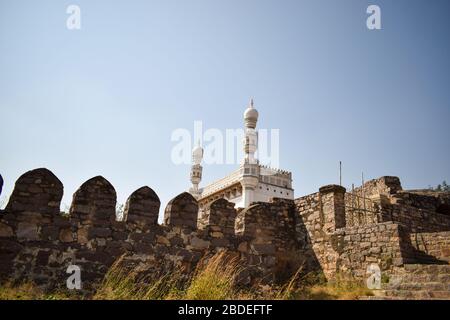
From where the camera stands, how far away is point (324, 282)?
837cm

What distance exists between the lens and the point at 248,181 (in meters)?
32.3

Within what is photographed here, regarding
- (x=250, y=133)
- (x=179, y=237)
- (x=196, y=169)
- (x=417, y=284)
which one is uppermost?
(x=250, y=133)

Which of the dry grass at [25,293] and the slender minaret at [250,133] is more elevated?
the slender minaret at [250,133]

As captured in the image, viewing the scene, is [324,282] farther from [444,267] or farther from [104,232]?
[104,232]

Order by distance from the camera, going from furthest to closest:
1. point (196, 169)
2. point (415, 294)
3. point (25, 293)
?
point (196, 169) → point (415, 294) → point (25, 293)

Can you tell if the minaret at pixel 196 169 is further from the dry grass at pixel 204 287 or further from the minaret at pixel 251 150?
the dry grass at pixel 204 287

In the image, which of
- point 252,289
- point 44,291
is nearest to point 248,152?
point 252,289

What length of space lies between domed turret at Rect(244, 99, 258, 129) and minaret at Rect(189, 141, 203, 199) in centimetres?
1126

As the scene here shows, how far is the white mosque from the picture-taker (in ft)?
107

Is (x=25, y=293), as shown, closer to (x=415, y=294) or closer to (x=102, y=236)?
(x=102, y=236)

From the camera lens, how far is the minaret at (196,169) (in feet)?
136

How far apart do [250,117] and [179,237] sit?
2647 cm
